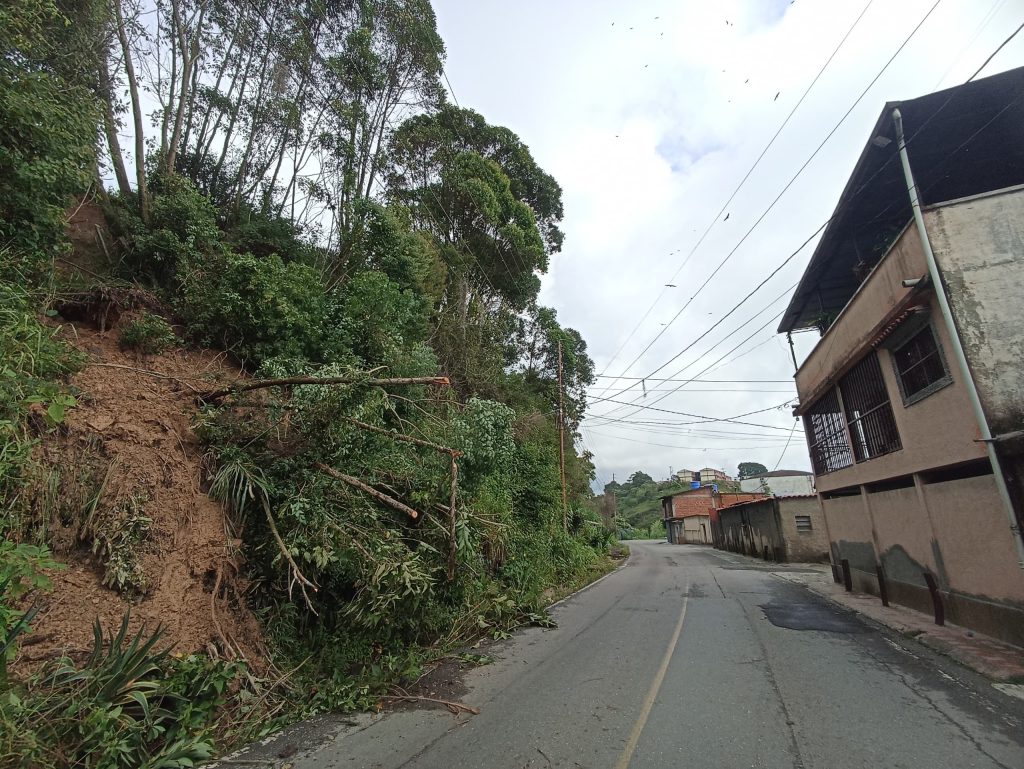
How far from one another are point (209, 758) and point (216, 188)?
15.2 metres

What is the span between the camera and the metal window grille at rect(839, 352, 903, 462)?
969 centimetres

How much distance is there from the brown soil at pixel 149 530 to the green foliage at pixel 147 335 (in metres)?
0.96

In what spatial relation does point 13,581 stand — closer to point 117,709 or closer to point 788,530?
point 117,709

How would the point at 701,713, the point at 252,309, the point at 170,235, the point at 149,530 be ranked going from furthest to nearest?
the point at 170,235, the point at 252,309, the point at 149,530, the point at 701,713

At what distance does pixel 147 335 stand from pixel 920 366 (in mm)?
13222

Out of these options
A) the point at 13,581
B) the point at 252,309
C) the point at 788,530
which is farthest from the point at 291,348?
the point at 788,530

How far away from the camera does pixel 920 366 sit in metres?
8.34

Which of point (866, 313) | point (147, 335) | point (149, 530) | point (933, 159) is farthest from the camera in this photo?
point (866, 313)

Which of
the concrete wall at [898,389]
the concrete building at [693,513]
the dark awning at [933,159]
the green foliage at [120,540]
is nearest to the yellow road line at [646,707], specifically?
the green foliage at [120,540]

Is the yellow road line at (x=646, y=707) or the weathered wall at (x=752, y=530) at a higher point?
the weathered wall at (x=752, y=530)

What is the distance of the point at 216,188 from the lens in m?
Result: 14.4

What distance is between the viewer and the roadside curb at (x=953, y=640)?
5651 mm

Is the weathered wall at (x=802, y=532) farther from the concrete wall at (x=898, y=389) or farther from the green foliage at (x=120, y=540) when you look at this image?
the green foliage at (x=120, y=540)

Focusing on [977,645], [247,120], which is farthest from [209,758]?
[247,120]
